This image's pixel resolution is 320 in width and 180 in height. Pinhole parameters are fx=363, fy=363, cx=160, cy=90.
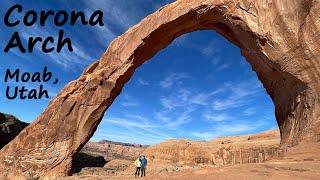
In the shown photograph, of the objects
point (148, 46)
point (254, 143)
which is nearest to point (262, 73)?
point (148, 46)

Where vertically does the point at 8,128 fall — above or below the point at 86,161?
above

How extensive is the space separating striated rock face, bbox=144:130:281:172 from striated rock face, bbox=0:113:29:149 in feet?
51.1

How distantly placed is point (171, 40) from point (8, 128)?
2277 centimetres

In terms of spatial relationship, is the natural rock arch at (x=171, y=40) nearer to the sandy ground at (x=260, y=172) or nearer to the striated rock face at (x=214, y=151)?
the sandy ground at (x=260, y=172)

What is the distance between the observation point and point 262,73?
20.0 metres

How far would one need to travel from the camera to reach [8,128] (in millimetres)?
36875

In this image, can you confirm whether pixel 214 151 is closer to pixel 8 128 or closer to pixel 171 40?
pixel 8 128

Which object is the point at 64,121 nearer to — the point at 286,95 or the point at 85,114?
the point at 85,114

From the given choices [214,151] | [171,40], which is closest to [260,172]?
[171,40]

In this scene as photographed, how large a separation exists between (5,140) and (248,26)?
93.4 feet

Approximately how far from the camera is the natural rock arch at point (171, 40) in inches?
569

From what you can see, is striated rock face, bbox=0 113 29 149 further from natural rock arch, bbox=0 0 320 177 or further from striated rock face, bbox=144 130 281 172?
striated rock face, bbox=144 130 281 172

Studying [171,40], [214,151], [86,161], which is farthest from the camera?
[86,161]

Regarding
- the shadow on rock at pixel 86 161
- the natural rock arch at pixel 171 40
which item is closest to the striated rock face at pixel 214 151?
the shadow on rock at pixel 86 161
